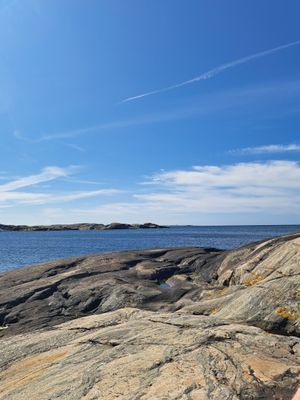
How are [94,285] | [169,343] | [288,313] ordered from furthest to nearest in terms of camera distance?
1. [94,285]
2. [288,313]
3. [169,343]

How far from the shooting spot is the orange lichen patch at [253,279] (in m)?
20.5

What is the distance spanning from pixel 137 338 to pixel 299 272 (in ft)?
27.3

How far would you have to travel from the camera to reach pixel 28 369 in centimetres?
1221

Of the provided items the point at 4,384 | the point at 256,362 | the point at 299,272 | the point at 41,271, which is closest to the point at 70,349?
the point at 4,384

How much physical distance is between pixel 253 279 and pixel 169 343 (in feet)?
33.8

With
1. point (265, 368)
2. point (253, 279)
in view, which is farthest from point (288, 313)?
point (253, 279)

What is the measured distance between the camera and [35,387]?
1054 cm

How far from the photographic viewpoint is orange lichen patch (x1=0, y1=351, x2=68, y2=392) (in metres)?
11.3

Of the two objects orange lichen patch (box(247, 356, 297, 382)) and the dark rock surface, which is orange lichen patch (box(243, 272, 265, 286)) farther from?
orange lichen patch (box(247, 356, 297, 382))

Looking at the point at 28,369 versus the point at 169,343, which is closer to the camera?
the point at 169,343

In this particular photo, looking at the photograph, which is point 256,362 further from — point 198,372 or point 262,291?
point 262,291

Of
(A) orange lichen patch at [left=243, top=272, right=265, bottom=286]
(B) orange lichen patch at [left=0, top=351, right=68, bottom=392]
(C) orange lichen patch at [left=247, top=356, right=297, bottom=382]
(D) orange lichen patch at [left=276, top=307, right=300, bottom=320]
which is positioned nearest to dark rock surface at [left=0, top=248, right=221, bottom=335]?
(A) orange lichen patch at [left=243, top=272, right=265, bottom=286]

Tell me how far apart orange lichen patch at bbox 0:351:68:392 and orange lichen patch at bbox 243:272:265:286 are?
36.4 feet

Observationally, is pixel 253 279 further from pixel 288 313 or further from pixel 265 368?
pixel 265 368
